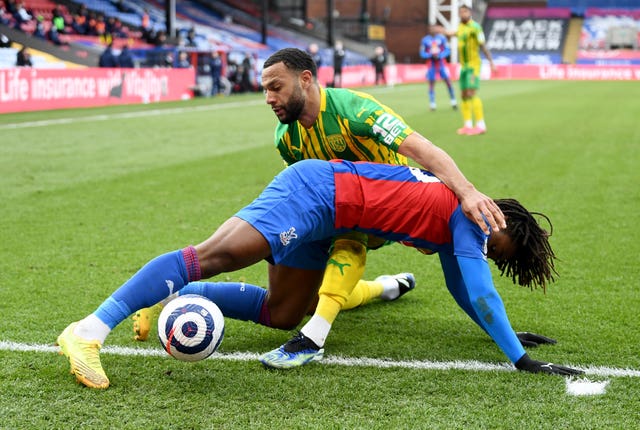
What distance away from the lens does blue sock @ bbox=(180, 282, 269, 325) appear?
14.3 feet

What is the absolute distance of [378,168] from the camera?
402 cm

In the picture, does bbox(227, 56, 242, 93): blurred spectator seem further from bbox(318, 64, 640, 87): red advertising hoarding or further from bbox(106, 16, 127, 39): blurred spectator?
bbox(318, 64, 640, 87): red advertising hoarding

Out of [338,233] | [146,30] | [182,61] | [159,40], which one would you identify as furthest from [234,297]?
[146,30]

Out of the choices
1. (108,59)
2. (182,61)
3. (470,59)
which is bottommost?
(470,59)

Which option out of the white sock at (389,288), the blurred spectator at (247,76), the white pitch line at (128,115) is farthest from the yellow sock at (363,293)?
the blurred spectator at (247,76)

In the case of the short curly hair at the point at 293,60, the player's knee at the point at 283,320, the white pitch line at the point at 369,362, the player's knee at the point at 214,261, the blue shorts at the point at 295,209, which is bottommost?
the white pitch line at the point at 369,362

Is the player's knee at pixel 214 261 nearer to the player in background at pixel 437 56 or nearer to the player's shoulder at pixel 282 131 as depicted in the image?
the player's shoulder at pixel 282 131

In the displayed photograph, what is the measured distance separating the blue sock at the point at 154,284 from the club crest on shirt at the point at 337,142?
1.06 m

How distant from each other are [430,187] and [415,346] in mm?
862

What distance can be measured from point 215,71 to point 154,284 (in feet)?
88.8

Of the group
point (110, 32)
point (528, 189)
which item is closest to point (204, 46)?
point (110, 32)

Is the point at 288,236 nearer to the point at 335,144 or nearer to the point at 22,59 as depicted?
the point at 335,144

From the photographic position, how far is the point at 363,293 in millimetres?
5023

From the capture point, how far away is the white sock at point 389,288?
5.15m
